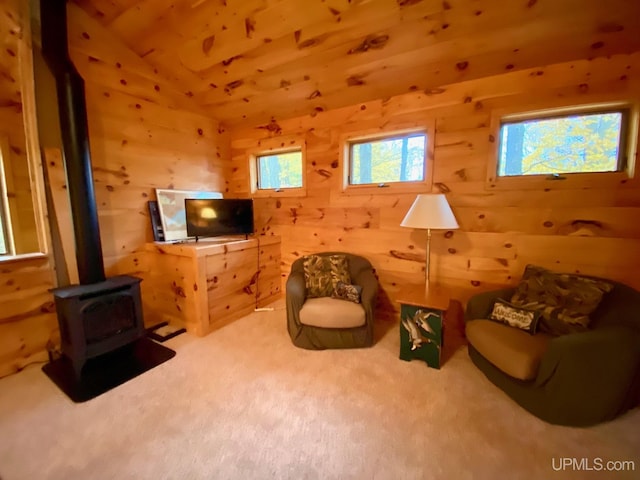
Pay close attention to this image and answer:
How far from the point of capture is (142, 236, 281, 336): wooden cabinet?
8.50 feet

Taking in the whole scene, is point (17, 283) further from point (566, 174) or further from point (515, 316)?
point (566, 174)

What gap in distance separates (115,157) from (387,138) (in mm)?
2741

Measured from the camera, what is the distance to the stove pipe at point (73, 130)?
2043 mm

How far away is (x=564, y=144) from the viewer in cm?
214

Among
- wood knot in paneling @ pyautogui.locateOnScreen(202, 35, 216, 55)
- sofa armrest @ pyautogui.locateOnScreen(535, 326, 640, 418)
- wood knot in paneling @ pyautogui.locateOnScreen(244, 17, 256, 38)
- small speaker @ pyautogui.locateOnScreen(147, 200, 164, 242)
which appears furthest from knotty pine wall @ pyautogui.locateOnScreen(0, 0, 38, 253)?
sofa armrest @ pyautogui.locateOnScreen(535, 326, 640, 418)

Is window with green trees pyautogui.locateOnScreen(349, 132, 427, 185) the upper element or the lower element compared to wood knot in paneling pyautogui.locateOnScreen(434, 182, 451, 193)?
upper

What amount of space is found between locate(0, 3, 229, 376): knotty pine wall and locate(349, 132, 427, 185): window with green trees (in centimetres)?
198

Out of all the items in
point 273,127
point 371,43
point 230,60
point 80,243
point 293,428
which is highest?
point 230,60

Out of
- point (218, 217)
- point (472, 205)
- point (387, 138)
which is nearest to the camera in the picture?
point (472, 205)

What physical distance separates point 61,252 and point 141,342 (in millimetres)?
1035

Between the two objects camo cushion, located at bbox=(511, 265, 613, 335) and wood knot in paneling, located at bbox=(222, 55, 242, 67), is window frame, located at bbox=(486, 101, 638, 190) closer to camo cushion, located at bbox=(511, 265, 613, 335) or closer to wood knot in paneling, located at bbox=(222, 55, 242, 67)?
camo cushion, located at bbox=(511, 265, 613, 335)

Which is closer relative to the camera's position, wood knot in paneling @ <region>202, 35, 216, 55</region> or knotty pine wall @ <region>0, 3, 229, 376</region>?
knotty pine wall @ <region>0, 3, 229, 376</region>

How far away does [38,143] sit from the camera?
85.7 inches

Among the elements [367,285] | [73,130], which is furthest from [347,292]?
[73,130]
